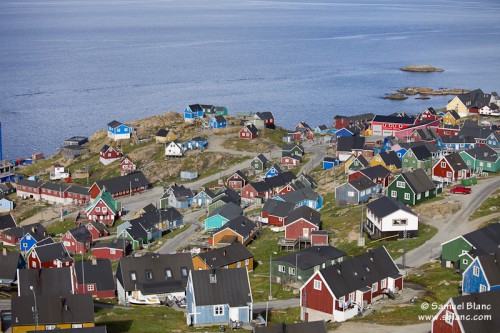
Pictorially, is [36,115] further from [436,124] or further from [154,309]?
[154,309]

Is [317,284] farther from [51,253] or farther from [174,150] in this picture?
[174,150]

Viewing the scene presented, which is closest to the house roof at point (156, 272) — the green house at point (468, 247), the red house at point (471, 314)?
the green house at point (468, 247)

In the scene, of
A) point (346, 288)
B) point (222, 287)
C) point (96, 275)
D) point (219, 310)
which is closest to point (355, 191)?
point (96, 275)

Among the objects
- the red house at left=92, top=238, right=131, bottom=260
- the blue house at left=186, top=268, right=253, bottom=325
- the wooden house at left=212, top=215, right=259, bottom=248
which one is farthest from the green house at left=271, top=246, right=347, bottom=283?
the red house at left=92, top=238, right=131, bottom=260

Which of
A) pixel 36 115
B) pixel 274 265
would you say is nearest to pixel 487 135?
pixel 274 265

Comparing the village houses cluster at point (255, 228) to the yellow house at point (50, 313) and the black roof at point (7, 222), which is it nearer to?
the yellow house at point (50, 313)
